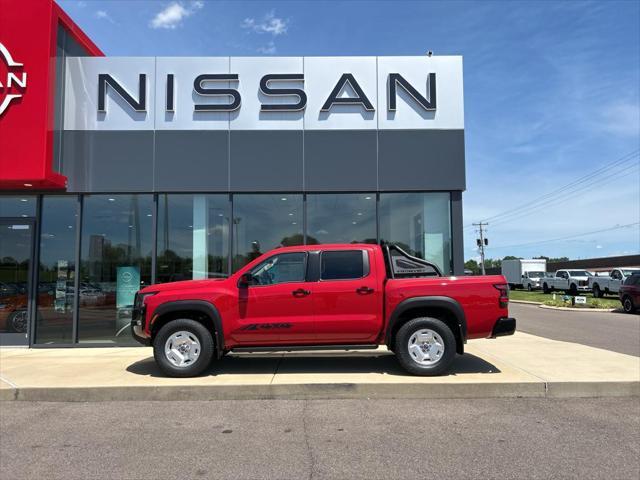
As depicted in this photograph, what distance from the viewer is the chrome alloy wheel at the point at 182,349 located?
293 inches

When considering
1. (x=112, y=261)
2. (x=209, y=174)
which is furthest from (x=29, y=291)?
(x=209, y=174)

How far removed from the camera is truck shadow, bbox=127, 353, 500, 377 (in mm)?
7730

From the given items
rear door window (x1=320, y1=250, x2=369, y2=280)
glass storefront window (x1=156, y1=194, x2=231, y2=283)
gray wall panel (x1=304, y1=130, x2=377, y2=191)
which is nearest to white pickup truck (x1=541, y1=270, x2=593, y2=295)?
gray wall panel (x1=304, y1=130, x2=377, y2=191)

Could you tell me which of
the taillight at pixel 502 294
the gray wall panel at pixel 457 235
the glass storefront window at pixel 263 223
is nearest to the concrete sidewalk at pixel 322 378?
the taillight at pixel 502 294

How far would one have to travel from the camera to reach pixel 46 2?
10.2 metres

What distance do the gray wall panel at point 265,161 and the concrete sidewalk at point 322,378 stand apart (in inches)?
148

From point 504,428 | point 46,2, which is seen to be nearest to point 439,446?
point 504,428

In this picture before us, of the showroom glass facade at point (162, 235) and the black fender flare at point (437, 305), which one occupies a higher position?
the showroom glass facade at point (162, 235)

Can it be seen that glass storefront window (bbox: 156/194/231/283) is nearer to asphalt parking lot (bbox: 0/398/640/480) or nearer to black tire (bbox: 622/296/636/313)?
asphalt parking lot (bbox: 0/398/640/480)

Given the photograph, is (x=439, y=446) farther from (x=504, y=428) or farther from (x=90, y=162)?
(x=90, y=162)

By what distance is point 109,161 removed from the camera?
1102 cm

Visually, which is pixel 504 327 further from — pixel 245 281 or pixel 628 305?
pixel 628 305

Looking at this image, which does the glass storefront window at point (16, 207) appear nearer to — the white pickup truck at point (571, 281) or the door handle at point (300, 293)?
the door handle at point (300, 293)

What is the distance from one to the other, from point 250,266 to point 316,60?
18.8ft
